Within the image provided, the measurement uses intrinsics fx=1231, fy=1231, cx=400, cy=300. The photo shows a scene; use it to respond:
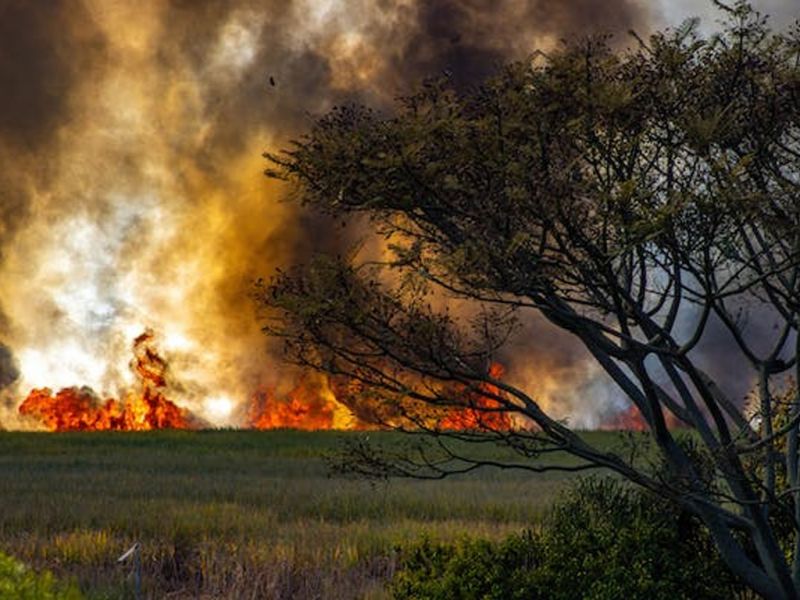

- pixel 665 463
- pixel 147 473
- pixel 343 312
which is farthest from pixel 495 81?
pixel 147 473

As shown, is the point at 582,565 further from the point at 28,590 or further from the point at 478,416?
the point at 28,590

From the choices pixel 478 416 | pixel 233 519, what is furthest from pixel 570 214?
pixel 233 519

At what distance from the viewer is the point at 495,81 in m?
8.41

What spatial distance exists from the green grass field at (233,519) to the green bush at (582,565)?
2.42 feet

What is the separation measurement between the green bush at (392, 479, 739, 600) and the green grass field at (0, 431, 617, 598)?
738mm

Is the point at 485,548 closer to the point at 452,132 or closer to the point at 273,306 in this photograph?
the point at 273,306

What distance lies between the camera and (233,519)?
17.6 meters

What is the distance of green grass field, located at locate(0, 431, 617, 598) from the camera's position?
45.1ft

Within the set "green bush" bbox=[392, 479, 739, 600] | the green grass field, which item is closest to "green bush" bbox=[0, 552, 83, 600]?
the green grass field

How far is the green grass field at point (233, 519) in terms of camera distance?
1376 cm

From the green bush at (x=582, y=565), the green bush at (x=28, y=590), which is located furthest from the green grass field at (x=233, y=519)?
the green bush at (x=28, y=590)

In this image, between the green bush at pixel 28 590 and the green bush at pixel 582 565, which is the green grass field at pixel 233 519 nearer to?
the green bush at pixel 582 565

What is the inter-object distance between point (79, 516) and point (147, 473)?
9477mm

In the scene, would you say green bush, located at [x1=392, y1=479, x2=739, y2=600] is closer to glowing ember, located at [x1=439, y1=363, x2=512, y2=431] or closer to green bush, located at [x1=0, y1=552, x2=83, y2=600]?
glowing ember, located at [x1=439, y1=363, x2=512, y2=431]
